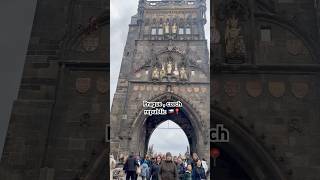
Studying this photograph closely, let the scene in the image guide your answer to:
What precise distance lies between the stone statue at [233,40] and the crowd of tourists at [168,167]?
2520 mm

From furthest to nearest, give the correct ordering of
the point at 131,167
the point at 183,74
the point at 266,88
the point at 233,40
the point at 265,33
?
1. the point at 265,33
2. the point at 233,40
3. the point at 266,88
4. the point at 183,74
5. the point at 131,167

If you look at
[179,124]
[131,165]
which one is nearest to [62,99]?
[131,165]

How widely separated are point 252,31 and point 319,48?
1303 millimetres

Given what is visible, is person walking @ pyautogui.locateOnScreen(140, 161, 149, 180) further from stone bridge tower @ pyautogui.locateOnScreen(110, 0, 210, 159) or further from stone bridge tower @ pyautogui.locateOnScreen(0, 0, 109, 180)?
stone bridge tower @ pyautogui.locateOnScreen(0, 0, 109, 180)

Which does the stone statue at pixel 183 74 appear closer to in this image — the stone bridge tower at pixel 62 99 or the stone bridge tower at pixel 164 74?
the stone bridge tower at pixel 164 74

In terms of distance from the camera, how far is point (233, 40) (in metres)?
10.2

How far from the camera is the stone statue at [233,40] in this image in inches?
399

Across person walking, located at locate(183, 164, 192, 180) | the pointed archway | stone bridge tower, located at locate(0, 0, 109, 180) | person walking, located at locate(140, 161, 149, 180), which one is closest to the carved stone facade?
the pointed archway

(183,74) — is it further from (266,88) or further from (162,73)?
(266,88)

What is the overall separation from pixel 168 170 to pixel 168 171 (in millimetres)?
24

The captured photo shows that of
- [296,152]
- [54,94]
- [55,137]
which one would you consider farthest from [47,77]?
[296,152]

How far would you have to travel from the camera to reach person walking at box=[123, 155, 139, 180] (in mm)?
8336

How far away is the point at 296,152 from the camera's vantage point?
9.52 m

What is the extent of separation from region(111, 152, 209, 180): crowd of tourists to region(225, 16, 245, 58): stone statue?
2.52 m
